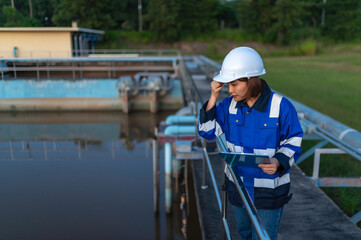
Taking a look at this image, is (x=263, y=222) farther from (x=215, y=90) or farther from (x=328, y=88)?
(x=328, y=88)

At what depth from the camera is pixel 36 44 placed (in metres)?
23.1

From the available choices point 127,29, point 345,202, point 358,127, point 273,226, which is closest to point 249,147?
point 273,226

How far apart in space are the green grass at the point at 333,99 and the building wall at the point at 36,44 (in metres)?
13.4

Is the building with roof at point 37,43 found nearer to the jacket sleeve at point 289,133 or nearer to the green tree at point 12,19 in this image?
the green tree at point 12,19

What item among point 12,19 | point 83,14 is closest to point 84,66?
point 12,19

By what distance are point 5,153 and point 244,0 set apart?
142 feet

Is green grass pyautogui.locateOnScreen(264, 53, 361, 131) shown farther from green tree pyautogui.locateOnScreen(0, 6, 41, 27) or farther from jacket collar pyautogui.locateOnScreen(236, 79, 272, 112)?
green tree pyautogui.locateOnScreen(0, 6, 41, 27)

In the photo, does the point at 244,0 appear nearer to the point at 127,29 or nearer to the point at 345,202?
the point at 127,29

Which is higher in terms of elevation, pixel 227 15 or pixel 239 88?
pixel 227 15

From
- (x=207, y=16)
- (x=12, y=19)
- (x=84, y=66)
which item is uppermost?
(x=207, y=16)

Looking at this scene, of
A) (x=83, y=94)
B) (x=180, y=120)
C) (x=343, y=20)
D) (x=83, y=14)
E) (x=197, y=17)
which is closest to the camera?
(x=180, y=120)

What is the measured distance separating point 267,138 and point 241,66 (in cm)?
45

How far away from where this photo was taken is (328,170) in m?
7.04

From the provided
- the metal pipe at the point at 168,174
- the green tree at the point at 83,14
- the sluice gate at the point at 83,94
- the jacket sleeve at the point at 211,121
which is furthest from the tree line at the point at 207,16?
the jacket sleeve at the point at 211,121
